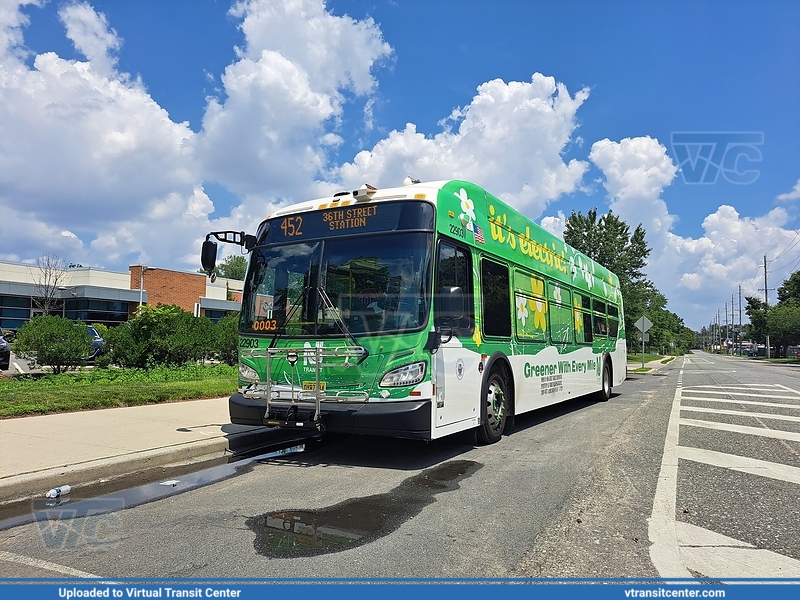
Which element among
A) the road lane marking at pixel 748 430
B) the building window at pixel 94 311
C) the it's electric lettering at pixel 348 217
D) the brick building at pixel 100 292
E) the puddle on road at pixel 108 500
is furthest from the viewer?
the building window at pixel 94 311

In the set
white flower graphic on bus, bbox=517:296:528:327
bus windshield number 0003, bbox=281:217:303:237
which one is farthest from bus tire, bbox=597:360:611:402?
bus windshield number 0003, bbox=281:217:303:237

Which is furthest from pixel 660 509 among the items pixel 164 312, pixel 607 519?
pixel 164 312

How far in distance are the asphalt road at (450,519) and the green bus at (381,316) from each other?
29.0 inches

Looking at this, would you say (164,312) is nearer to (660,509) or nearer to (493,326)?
(493,326)

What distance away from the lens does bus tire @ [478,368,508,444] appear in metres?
7.98

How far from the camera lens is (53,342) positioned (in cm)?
1395

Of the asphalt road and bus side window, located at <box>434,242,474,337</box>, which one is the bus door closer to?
bus side window, located at <box>434,242,474,337</box>

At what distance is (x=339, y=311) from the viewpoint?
691 centimetres

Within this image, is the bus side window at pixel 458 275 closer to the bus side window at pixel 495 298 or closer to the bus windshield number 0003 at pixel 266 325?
the bus side window at pixel 495 298

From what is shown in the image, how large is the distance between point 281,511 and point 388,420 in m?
1.64

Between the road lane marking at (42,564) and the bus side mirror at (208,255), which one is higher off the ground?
the bus side mirror at (208,255)

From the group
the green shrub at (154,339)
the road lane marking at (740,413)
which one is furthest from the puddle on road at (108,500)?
the green shrub at (154,339)

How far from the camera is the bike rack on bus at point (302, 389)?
22.0 ft

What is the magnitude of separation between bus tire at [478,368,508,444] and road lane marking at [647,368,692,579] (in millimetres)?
2202
